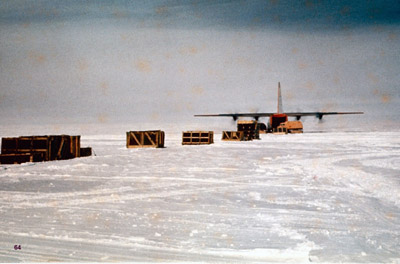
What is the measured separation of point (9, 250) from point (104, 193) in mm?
3289

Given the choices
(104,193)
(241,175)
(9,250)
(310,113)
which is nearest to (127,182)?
(104,193)

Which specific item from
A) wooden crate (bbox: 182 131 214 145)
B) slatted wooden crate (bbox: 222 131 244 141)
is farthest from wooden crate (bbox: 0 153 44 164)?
A: slatted wooden crate (bbox: 222 131 244 141)

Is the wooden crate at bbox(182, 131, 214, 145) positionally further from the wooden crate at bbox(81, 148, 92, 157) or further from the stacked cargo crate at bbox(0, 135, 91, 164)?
the stacked cargo crate at bbox(0, 135, 91, 164)

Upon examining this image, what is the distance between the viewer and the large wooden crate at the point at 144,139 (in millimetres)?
22781

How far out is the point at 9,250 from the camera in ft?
12.6

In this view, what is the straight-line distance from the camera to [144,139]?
23062 mm

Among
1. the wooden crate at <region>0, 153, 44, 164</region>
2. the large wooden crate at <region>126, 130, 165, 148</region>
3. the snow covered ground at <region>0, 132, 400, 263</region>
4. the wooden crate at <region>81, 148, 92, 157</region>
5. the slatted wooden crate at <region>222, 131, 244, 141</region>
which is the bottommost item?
the snow covered ground at <region>0, 132, 400, 263</region>

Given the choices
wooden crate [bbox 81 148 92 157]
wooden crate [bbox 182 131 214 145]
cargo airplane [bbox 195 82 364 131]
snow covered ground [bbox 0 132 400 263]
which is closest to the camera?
snow covered ground [bbox 0 132 400 263]

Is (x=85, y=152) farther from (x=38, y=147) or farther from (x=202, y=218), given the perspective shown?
(x=202, y=218)

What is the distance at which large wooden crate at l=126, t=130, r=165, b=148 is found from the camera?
74.7 feet

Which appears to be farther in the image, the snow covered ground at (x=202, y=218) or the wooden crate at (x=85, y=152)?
the wooden crate at (x=85, y=152)

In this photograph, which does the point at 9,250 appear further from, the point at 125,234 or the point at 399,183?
the point at 399,183

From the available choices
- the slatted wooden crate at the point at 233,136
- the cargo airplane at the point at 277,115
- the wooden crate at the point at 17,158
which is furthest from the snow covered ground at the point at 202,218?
the cargo airplane at the point at 277,115

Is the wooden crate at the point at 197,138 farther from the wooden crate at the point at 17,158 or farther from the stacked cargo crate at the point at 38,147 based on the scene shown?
the wooden crate at the point at 17,158
